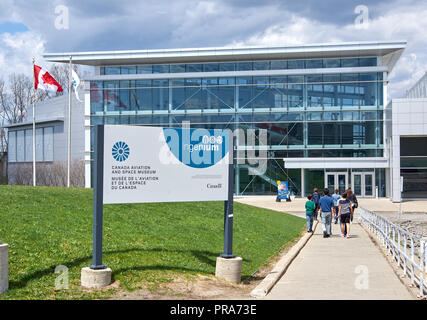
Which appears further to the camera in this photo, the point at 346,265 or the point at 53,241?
the point at 346,265

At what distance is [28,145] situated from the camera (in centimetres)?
6006

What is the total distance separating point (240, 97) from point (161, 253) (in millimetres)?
40592

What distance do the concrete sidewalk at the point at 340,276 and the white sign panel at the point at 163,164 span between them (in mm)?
2369

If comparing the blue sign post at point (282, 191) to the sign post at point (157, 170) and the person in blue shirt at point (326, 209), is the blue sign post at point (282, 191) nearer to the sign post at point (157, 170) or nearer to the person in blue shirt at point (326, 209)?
the person in blue shirt at point (326, 209)

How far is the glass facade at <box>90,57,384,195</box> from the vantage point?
49031 mm

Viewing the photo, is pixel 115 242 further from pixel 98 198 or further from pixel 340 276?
pixel 340 276

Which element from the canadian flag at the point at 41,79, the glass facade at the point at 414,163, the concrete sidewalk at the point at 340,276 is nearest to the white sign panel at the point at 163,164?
the concrete sidewalk at the point at 340,276

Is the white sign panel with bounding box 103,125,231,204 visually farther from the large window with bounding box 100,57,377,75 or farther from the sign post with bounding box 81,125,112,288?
the large window with bounding box 100,57,377,75

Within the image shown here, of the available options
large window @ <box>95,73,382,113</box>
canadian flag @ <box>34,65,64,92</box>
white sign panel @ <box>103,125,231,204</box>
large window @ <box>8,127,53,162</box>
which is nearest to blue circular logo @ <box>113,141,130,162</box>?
white sign panel @ <box>103,125,231,204</box>

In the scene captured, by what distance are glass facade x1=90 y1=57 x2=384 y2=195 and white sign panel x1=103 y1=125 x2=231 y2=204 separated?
129ft

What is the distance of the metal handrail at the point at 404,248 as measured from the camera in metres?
9.15

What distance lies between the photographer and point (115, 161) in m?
9.05
